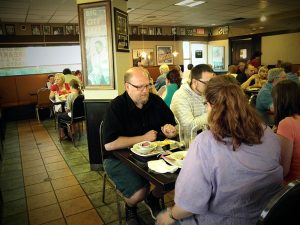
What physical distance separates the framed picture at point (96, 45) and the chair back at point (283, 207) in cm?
285

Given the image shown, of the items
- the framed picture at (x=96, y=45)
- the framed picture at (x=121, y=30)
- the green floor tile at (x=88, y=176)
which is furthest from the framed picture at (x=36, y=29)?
the green floor tile at (x=88, y=176)

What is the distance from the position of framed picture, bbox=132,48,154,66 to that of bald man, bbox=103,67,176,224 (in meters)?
7.66

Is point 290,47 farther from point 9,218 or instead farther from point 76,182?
point 9,218

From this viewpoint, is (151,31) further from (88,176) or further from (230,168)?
(230,168)

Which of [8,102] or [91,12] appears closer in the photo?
[91,12]

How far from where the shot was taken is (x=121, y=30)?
12.0ft

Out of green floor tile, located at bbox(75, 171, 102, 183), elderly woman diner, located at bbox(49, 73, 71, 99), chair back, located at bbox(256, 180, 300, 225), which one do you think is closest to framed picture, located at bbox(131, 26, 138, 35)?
elderly woman diner, located at bbox(49, 73, 71, 99)

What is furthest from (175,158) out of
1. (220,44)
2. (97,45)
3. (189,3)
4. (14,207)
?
(220,44)

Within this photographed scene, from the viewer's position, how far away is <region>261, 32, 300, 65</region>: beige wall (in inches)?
355

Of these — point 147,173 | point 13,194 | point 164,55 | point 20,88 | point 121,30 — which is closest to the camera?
point 147,173

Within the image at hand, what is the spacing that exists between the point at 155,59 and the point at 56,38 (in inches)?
152

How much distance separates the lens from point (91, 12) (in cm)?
346

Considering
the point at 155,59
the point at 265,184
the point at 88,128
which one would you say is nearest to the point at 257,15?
the point at 155,59

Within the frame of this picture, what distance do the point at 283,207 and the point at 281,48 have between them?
9.95 metres
